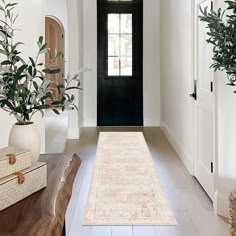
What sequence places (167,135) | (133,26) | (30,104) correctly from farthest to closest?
1. (133,26)
2. (167,135)
3. (30,104)

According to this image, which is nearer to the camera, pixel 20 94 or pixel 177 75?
pixel 20 94

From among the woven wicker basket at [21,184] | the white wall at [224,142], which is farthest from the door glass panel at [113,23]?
the woven wicker basket at [21,184]

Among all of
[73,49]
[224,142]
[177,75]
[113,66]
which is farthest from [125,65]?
[224,142]

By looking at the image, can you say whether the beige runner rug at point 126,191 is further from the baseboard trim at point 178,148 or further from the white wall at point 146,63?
the white wall at point 146,63

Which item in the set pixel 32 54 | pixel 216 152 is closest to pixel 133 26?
pixel 216 152

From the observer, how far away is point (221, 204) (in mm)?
3504

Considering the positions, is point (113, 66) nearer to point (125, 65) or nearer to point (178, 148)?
point (125, 65)

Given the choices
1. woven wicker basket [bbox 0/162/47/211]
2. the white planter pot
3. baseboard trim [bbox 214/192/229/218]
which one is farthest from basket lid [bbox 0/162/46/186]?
baseboard trim [bbox 214/192/229/218]

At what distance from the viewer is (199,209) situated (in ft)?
12.0

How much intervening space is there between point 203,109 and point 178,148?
1749 millimetres

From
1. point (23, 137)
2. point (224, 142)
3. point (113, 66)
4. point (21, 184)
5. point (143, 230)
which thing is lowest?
point (143, 230)

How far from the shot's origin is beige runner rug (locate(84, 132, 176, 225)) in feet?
11.1

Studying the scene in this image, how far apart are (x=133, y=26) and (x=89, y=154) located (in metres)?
3.66

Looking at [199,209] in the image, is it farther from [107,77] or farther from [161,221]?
[107,77]
